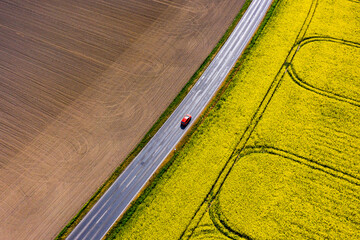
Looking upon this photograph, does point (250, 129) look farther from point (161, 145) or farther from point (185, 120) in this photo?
point (161, 145)

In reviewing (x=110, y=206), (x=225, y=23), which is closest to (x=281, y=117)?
(x=225, y=23)

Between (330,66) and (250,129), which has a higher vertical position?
(330,66)

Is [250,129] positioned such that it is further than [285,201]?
Yes

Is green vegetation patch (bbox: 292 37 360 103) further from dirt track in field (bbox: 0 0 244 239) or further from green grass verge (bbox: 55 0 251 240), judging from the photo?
Answer: dirt track in field (bbox: 0 0 244 239)

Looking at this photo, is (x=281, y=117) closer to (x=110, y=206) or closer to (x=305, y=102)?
(x=305, y=102)

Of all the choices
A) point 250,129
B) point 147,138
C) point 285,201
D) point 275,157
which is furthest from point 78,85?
point 285,201
